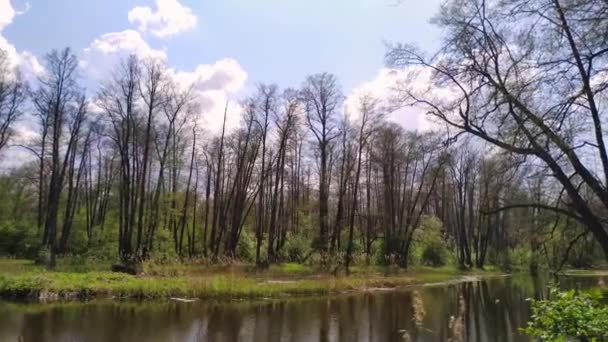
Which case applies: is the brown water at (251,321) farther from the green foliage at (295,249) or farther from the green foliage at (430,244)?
the green foliage at (430,244)

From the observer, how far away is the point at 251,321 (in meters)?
15.8

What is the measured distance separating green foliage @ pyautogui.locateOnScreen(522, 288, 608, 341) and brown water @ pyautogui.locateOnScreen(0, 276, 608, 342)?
5.55m

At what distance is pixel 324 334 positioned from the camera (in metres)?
14.0

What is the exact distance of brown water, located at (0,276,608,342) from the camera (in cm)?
1295

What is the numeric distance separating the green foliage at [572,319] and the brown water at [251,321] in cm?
555

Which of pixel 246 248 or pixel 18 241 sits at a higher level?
pixel 18 241

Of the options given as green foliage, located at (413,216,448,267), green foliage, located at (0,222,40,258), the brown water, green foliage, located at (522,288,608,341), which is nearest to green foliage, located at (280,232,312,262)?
green foliage, located at (413,216,448,267)

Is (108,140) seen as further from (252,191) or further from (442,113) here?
(442,113)

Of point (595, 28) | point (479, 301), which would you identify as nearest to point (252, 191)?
point (479, 301)

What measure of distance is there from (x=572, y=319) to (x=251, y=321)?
12.3 m

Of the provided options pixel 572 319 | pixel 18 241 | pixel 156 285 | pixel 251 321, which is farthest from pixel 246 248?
pixel 572 319

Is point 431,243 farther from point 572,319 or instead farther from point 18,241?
point 572,319

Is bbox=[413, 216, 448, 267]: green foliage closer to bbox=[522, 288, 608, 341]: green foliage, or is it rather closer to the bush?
the bush

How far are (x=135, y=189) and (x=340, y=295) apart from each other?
1925 centimetres
